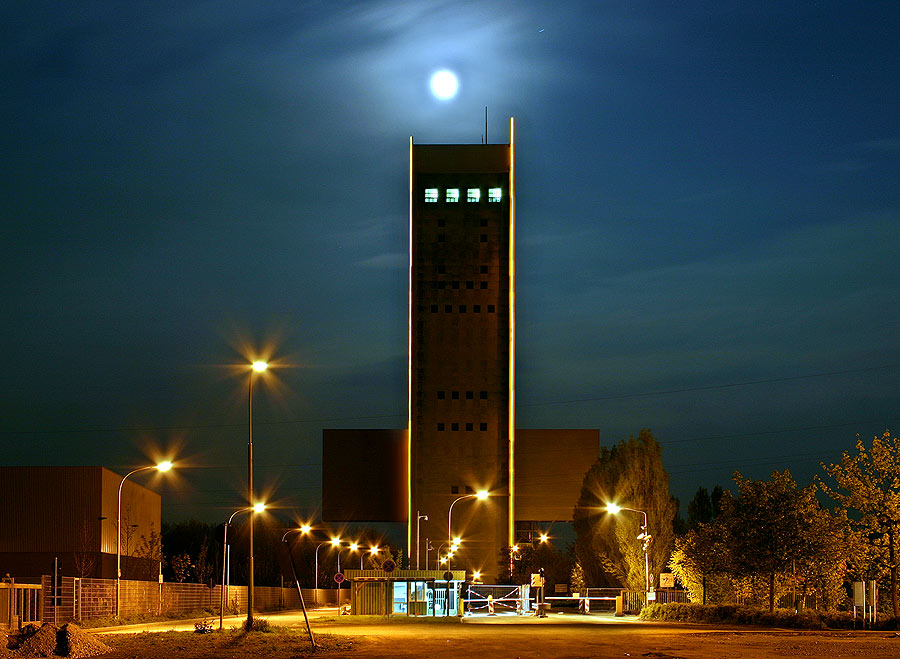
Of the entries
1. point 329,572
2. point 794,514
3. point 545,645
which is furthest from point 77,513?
point 329,572

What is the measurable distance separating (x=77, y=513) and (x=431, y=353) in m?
30.6

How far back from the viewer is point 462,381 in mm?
95938

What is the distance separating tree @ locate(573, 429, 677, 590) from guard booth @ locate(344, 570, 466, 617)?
53.1ft

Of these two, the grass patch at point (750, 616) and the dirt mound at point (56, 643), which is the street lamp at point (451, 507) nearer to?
the grass patch at point (750, 616)

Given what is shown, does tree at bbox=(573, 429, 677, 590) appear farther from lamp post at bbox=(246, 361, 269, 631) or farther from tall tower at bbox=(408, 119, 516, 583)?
lamp post at bbox=(246, 361, 269, 631)

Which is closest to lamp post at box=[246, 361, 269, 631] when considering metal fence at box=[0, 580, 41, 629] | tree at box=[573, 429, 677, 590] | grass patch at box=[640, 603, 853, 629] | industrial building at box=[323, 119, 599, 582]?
metal fence at box=[0, 580, 41, 629]

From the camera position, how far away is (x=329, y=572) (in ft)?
510

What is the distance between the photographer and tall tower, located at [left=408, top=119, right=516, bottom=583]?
9556 centimetres

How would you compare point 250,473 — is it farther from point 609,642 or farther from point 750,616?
point 750,616

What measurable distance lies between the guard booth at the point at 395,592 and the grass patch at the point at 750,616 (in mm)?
11563

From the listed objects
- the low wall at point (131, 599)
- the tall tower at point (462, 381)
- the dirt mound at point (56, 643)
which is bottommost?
the low wall at point (131, 599)

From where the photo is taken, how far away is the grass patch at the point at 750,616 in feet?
134

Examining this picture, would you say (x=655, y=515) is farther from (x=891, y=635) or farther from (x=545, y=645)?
(x=545, y=645)

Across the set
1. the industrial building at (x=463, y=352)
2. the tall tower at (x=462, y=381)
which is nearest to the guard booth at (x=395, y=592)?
the industrial building at (x=463, y=352)
